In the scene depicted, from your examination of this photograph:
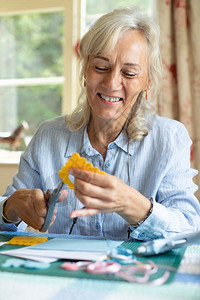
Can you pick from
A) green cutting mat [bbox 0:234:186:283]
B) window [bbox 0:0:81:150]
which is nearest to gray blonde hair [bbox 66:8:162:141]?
green cutting mat [bbox 0:234:186:283]

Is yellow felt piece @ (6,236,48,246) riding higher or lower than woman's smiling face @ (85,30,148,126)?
lower

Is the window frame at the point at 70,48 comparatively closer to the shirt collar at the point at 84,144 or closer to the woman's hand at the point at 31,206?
the shirt collar at the point at 84,144

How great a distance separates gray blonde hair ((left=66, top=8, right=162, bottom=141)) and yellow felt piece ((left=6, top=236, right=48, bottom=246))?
19.2 inches

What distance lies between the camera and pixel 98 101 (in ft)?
4.16

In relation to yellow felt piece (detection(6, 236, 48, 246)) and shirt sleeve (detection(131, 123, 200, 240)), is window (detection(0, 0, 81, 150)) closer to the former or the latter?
shirt sleeve (detection(131, 123, 200, 240))

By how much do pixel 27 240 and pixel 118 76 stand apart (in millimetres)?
563

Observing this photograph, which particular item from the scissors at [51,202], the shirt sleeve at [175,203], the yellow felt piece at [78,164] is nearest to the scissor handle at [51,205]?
the scissors at [51,202]

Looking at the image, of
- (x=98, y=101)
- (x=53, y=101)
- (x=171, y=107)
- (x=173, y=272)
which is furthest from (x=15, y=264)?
(x=53, y=101)

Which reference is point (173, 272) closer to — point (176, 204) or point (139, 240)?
point (139, 240)

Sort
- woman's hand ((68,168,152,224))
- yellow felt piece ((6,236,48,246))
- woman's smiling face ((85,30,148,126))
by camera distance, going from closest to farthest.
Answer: woman's hand ((68,168,152,224))
yellow felt piece ((6,236,48,246))
woman's smiling face ((85,30,148,126))

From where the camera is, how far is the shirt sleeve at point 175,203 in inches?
39.7

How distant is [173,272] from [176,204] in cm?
47

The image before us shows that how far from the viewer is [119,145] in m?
1.30

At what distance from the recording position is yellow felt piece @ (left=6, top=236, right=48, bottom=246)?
0.95 m
